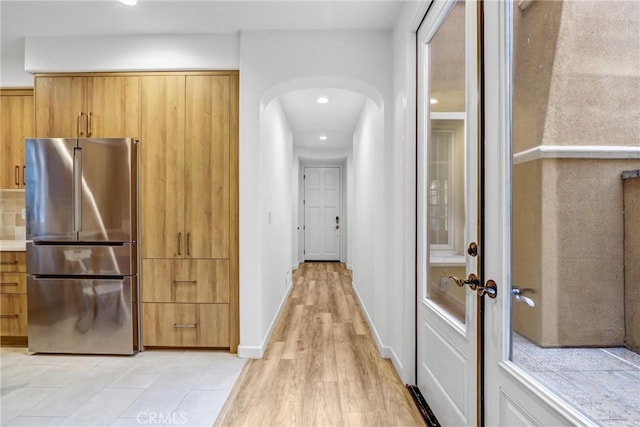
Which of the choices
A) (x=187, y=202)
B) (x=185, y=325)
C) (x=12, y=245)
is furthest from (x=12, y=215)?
(x=185, y=325)

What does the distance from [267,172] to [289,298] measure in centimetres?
218

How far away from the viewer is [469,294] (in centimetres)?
142

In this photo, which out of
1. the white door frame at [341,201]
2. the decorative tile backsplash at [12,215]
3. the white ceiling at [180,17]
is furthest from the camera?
the white door frame at [341,201]

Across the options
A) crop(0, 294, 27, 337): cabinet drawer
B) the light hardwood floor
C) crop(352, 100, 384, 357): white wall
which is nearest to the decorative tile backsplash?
crop(0, 294, 27, 337): cabinet drawer

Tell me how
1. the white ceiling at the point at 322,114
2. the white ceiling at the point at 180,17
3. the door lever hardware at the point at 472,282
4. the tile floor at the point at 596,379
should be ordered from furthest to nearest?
the white ceiling at the point at 322,114
the white ceiling at the point at 180,17
the door lever hardware at the point at 472,282
the tile floor at the point at 596,379

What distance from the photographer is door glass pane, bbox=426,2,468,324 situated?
161 centimetres

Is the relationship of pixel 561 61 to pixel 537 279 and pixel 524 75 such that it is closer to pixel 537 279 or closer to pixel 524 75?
pixel 524 75

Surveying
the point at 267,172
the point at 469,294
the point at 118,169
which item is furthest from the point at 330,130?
the point at 469,294

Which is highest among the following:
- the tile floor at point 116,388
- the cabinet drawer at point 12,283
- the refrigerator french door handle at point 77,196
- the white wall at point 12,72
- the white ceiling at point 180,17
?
the white ceiling at point 180,17

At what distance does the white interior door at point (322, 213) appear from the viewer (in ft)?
26.0

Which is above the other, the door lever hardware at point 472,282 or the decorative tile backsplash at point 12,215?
the decorative tile backsplash at point 12,215

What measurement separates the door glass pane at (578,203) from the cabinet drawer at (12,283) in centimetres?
375

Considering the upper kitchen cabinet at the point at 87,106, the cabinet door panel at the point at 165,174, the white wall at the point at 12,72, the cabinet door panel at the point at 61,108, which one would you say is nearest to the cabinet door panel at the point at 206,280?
the cabinet door panel at the point at 165,174

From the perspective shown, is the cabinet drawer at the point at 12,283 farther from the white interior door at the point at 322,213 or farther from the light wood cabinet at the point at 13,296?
the white interior door at the point at 322,213
